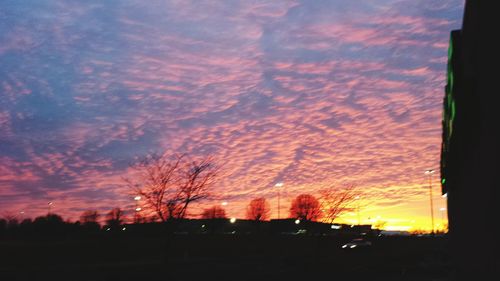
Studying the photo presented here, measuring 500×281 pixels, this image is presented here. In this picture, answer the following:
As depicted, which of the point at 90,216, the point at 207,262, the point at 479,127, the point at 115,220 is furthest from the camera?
the point at 90,216

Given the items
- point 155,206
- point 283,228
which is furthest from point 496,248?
point 283,228

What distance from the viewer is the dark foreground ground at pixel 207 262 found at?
2873 cm

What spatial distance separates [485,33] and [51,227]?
323ft

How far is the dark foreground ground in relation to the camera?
2873 cm

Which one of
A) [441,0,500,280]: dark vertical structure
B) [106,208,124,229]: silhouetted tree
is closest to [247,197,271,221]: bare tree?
[106,208,124,229]: silhouetted tree

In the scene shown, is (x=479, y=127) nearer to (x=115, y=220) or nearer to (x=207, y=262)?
(x=207, y=262)

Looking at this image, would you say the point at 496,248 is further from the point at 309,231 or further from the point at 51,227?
the point at 51,227

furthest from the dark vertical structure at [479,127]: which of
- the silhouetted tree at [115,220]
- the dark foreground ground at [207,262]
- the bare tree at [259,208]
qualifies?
the bare tree at [259,208]

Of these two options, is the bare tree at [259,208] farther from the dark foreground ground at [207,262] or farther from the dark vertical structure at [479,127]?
the dark vertical structure at [479,127]

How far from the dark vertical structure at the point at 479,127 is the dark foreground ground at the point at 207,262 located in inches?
651

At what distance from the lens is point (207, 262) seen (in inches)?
1624

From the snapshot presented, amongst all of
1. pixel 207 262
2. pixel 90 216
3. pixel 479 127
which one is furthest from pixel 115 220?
pixel 479 127

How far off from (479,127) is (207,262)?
1357 inches

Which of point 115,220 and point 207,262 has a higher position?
point 115,220
